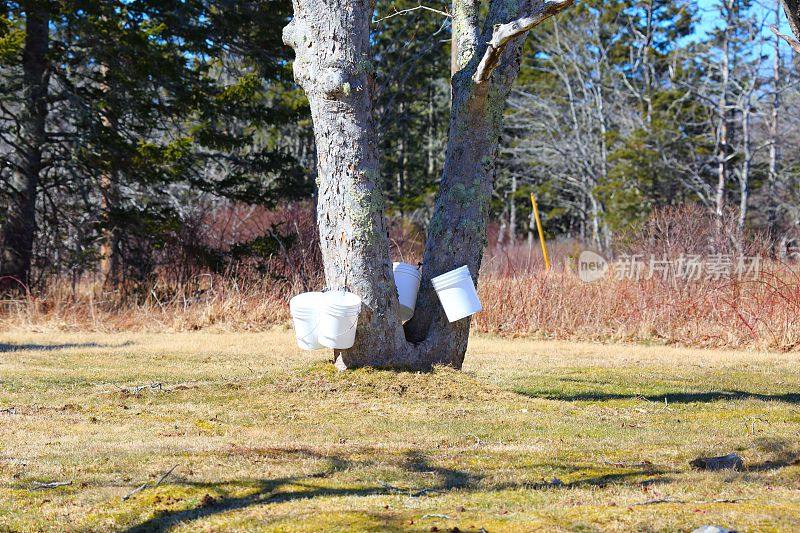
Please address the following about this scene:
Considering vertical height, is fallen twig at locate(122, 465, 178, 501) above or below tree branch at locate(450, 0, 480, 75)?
below

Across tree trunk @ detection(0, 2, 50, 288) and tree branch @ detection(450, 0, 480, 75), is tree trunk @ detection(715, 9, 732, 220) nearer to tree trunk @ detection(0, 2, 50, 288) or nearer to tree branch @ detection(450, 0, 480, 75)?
tree trunk @ detection(0, 2, 50, 288)

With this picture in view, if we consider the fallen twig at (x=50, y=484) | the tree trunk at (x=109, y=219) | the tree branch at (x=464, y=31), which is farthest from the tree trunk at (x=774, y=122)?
the fallen twig at (x=50, y=484)

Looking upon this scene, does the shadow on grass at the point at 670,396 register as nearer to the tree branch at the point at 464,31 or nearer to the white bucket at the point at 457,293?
the white bucket at the point at 457,293

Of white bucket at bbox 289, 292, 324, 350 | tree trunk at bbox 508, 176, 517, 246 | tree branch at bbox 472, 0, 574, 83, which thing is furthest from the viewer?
tree trunk at bbox 508, 176, 517, 246

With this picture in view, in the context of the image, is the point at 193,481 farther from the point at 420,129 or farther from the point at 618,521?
the point at 420,129

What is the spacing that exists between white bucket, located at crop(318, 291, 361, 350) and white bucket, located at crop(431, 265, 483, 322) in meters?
0.79

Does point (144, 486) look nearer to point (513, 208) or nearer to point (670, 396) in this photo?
point (670, 396)

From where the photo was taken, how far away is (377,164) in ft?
22.5

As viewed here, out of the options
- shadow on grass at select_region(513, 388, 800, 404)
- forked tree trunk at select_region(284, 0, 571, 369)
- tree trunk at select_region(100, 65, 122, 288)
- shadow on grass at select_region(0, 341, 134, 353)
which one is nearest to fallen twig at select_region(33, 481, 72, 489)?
forked tree trunk at select_region(284, 0, 571, 369)

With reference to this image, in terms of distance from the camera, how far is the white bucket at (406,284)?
741 cm

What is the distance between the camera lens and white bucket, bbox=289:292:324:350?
21.9ft

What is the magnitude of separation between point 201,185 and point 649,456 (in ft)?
39.7

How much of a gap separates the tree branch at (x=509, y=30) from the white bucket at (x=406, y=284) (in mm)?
1551

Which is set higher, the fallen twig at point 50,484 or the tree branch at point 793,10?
the tree branch at point 793,10
